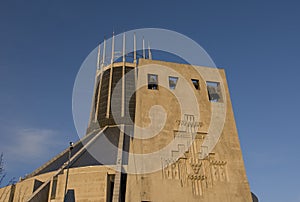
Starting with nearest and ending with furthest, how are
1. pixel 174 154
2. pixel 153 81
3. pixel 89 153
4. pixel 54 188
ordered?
pixel 174 154 → pixel 153 81 → pixel 54 188 → pixel 89 153

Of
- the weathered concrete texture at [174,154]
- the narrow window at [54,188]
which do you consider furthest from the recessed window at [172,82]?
the narrow window at [54,188]

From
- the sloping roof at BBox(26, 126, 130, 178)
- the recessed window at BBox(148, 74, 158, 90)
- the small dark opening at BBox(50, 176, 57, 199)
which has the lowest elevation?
the small dark opening at BBox(50, 176, 57, 199)

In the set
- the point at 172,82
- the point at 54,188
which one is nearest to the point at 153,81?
the point at 172,82

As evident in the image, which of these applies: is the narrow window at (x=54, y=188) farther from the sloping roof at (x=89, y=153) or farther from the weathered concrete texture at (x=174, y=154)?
the sloping roof at (x=89, y=153)

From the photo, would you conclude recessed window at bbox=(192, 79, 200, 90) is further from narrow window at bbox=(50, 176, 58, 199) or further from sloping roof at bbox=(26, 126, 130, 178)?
narrow window at bbox=(50, 176, 58, 199)

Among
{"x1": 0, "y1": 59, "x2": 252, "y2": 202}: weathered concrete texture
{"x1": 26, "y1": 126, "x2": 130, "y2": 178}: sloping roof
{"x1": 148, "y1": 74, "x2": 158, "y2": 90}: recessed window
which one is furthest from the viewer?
{"x1": 26, "y1": 126, "x2": 130, "y2": 178}: sloping roof

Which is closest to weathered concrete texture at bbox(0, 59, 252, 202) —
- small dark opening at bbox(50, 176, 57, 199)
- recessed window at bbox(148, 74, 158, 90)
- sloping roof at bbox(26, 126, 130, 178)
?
small dark opening at bbox(50, 176, 57, 199)

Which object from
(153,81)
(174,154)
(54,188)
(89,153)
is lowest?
(54,188)

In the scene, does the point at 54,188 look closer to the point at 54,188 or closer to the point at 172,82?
the point at 54,188

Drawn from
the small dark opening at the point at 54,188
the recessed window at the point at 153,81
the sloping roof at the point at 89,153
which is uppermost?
the recessed window at the point at 153,81

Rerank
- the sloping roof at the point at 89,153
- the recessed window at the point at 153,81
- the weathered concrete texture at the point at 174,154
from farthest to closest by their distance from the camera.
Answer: the sloping roof at the point at 89,153
the recessed window at the point at 153,81
the weathered concrete texture at the point at 174,154

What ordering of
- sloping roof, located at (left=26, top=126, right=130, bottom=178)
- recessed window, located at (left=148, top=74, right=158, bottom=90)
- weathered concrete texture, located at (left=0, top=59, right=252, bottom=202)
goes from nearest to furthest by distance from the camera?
1. weathered concrete texture, located at (left=0, top=59, right=252, bottom=202)
2. recessed window, located at (left=148, top=74, right=158, bottom=90)
3. sloping roof, located at (left=26, top=126, right=130, bottom=178)

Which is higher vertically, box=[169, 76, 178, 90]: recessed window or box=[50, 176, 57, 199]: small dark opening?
box=[169, 76, 178, 90]: recessed window

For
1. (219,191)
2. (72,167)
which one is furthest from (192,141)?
(72,167)
